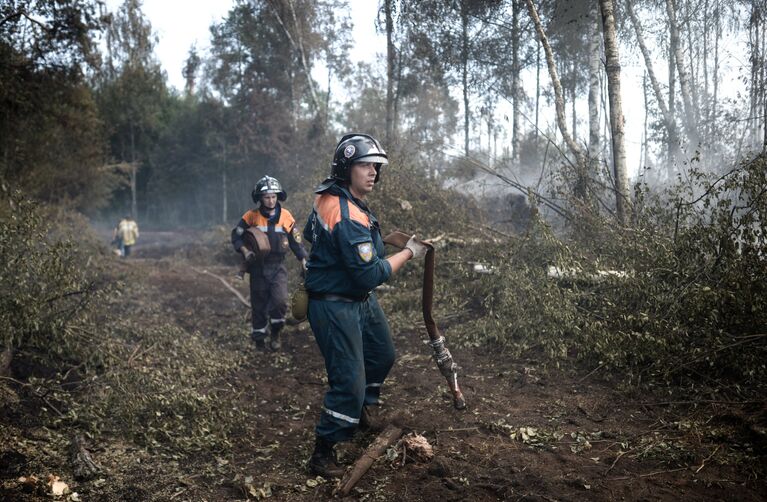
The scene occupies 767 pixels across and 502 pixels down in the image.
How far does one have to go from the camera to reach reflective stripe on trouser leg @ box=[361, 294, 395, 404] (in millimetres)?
3805

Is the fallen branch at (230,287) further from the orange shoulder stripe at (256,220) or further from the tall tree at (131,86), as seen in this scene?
the tall tree at (131,86)

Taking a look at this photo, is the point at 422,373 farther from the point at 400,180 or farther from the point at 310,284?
the point at 400,180

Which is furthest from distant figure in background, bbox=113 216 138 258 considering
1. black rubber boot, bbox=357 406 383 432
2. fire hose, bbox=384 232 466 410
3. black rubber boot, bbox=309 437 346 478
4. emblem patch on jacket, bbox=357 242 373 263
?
emblem patch on jacket, bbox=357 242 373 263

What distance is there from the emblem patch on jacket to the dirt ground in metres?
1.32

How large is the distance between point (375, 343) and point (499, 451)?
112 centimetres

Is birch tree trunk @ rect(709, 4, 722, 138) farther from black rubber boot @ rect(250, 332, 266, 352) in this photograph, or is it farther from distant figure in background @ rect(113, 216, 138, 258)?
A: distant figure in background @ rect(113, 216, 138, 258)

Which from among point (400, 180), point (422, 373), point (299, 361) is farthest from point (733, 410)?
point (400, 180)

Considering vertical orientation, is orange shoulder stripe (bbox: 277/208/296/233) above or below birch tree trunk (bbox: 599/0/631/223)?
below

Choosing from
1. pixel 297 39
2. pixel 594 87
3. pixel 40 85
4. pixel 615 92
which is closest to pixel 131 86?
A: pixel 297 39

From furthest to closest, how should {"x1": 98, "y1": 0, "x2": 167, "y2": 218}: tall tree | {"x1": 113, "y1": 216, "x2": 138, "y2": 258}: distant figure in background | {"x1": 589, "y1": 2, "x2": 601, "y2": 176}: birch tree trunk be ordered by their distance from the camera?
{"x1": 98, "y1": 0, "x2": 167, "y2": 218}: tall tree, {"x1": 113, "y1": 216, "x2": 138, "y2": 258}: distant figure in background, {"x1": 589, "y1": 2, "x2": 601, "y2": 176}: birch tree trunk

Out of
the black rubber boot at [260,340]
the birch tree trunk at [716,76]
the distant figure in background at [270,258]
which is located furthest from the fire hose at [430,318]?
the birch tree trunk at [716,76]

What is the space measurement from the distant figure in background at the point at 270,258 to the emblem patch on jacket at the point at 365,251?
3.52 m

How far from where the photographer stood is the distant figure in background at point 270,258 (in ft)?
22.3

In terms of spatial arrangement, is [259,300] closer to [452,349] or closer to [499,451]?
[452,349]
